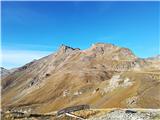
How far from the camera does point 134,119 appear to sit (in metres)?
59.4

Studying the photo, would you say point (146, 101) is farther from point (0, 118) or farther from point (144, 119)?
point (144, 119)

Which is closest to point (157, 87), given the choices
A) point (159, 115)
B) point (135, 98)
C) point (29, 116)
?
point (135, 98)

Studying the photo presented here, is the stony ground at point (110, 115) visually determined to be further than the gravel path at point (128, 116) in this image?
Yes

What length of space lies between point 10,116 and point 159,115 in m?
41.1

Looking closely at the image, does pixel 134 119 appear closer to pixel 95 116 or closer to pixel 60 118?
pixel 95 116

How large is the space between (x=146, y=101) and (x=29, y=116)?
322ft

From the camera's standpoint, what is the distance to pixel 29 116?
85.0 m

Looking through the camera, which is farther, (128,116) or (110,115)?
(110,115)

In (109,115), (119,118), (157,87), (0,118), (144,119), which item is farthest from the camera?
(157,87)

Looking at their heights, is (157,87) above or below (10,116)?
above

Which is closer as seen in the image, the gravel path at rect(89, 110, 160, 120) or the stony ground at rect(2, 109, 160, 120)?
the gravel path at rect(89, 110, 160, 120)

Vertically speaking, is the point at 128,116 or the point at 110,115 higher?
the point at 110,115

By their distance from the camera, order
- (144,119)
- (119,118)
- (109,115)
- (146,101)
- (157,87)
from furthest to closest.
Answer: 1. (157,87)
2. (146,101)
3. (109,115)
4. (119,118)
5. (144,119)

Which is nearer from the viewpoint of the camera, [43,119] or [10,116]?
[43,119]
